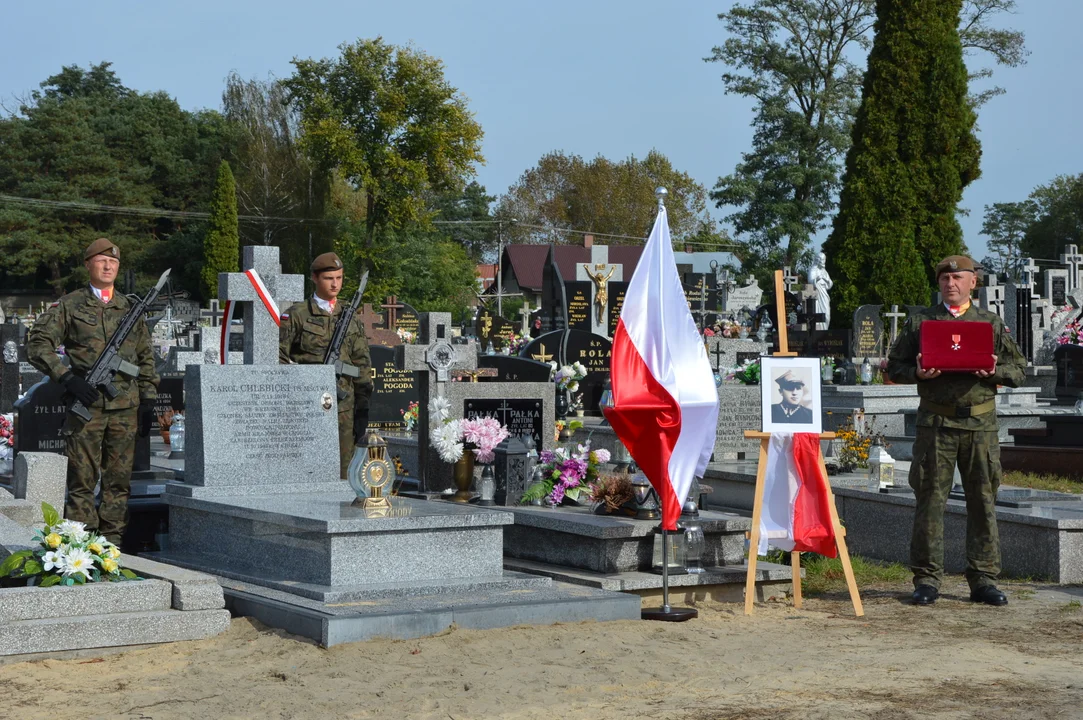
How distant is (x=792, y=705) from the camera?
17.1ft

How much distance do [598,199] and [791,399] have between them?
63.3 metres

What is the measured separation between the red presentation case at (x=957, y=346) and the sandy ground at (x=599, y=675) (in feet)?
4.71

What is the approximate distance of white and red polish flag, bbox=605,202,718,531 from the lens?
24.0 feet

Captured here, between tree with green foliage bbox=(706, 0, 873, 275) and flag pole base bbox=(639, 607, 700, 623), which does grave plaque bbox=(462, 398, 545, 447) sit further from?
tree with green foliage bbox=(706, 0, 873, 275)

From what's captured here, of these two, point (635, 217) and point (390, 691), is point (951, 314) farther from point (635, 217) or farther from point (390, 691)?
point (635, 217)

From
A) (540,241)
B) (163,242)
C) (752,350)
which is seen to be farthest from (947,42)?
(540,241)

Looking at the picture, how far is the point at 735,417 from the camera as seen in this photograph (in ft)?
37.3

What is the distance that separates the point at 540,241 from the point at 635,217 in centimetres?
540

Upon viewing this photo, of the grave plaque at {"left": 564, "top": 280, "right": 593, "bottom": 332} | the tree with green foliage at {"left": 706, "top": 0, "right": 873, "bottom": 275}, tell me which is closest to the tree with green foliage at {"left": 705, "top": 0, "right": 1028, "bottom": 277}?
the tree with green foliage at {"left": 706, "top": 0, "right": 873, "bottom": 275}

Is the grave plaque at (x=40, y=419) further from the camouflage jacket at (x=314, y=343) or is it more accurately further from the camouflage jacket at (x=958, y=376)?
the camouflage jacket at (x=958, y=376)

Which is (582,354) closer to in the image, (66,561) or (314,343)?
(314,343)

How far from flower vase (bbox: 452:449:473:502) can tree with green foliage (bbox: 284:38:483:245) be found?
38.9 metres

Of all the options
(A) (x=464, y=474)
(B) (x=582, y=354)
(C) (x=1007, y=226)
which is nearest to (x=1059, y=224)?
(C) (x=1007, y=226)

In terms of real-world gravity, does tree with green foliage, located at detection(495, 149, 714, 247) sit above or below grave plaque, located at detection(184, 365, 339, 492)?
above
